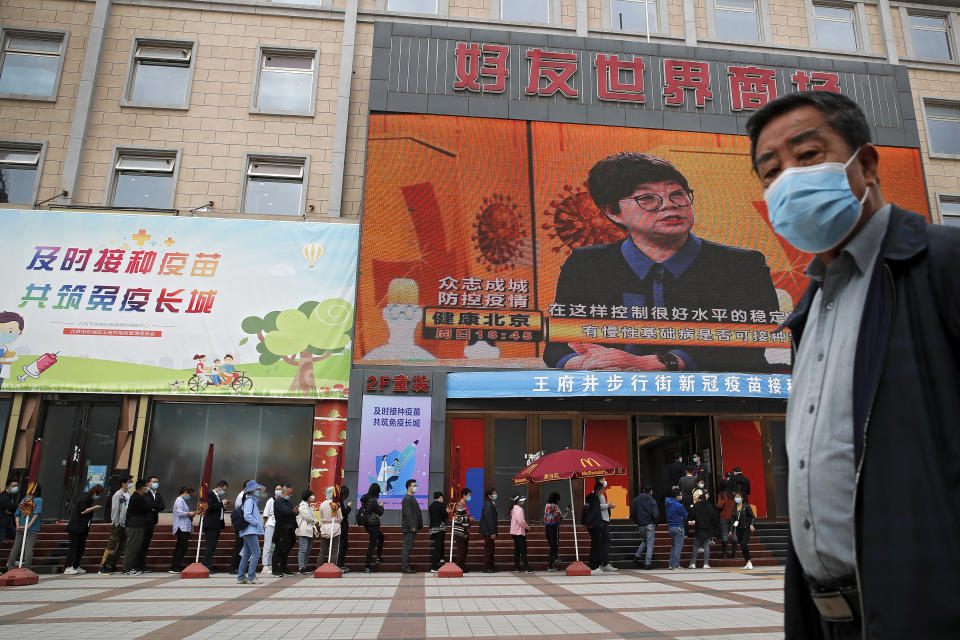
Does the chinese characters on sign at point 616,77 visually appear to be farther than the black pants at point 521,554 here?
Yes

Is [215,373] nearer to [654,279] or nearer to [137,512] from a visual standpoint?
[137,512]

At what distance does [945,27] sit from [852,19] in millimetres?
3703

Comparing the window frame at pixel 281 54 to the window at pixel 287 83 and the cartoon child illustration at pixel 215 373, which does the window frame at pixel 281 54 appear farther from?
the cartoon child illustration at pixel 215 373

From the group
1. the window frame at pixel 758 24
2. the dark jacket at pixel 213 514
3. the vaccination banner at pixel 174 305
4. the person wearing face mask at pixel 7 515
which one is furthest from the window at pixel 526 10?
the person wearing face mask at pixel 7 515

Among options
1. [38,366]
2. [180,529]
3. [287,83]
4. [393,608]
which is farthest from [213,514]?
[287,83]

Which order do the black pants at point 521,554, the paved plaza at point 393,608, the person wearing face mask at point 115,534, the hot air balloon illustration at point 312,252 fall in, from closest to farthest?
1. the paved plaza at point 393,608
2. the person wearing face mask at point 115,534
3. the black pants at point 521,554
4. the hot air balloon illustration at point 312,252

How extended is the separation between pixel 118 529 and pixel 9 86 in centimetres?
1424

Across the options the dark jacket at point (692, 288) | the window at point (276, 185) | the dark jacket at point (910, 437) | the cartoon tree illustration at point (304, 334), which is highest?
the window at point (276, 185)

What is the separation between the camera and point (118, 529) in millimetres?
14102

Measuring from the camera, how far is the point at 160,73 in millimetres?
20312

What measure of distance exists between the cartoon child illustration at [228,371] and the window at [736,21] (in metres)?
18.6

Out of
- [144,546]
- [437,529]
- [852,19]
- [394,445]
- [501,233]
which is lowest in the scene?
[144,546]

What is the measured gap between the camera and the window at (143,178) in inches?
760

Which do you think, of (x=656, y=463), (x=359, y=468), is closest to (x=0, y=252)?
(x=359, y=468)
